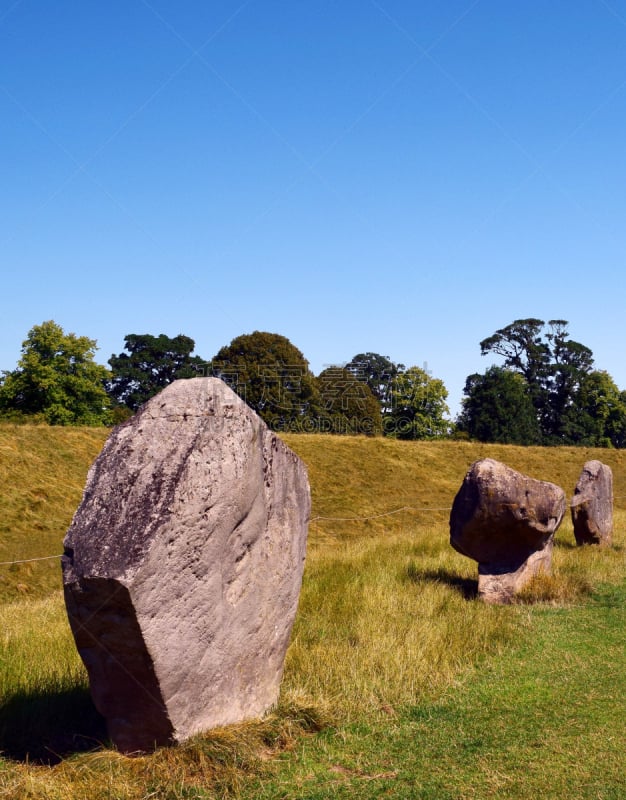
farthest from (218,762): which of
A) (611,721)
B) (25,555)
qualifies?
(25,555)

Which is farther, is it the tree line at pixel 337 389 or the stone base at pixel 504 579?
the tree line at pixel 337 389

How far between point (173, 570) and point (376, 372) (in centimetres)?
7167

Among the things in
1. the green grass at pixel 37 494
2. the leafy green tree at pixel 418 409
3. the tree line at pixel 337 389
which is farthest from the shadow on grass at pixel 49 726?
the leafy green tree at pixel 418 409

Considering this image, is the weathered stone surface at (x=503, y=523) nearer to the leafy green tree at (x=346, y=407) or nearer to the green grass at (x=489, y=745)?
the green grass at (x=489, y=745)

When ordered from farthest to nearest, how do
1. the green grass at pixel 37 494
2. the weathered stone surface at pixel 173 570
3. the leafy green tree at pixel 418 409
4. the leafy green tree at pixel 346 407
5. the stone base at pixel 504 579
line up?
the leafy green tree at pixel 418 409
the leafy green tree at pixel 346 407
the green grass at pixel 37 494
the stone base at pixel 504 579
the weathered stone surface at pixel 173 570

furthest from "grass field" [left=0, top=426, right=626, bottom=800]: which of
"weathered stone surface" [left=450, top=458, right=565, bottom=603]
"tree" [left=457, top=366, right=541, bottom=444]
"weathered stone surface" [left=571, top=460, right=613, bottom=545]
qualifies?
"tree" [left=457, top=366, right=541, bottom=444]

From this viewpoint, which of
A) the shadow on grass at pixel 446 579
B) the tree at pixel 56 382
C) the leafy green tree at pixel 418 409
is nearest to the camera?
the shadow on grass at pixel 446 579

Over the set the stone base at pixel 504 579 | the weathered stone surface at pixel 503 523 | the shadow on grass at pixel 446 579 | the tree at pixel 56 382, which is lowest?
the shadow on grass at pixel 446 579

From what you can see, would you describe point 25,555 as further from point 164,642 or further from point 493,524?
point 164,642

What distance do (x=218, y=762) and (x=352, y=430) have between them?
49.4 m

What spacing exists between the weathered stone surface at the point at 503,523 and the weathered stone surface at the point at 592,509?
4855mm

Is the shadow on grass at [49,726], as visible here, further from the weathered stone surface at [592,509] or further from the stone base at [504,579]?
the weathered stone surface at [592,509]

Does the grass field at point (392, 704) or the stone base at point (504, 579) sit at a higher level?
the stone base at point (504, 579)

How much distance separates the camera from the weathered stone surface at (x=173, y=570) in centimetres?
495
